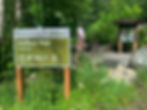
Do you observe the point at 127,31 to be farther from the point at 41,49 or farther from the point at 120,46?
the point at 41,49

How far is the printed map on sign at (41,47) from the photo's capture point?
489 cm

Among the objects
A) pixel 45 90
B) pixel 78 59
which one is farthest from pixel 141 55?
pixel 45 90

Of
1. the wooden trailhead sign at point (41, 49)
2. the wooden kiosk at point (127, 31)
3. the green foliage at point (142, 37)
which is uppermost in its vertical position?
the wooden trailhead sign at point (41, 49)

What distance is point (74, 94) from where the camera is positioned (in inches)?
195

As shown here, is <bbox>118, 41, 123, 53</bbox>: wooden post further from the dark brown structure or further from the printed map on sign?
the printed map on sign

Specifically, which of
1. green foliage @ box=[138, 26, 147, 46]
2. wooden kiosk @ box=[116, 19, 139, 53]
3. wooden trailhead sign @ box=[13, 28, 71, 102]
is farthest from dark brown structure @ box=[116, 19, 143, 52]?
wooden trailhead sign @ box=[13, 28, 71, 102]

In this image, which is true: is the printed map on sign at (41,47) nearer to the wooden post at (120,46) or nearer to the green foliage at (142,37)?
the wooden post at (120,46)

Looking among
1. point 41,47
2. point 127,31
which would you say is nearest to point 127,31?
point 127,31

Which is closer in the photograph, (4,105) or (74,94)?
(4,105)

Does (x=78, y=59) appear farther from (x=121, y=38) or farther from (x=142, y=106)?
(x=121, y=38)

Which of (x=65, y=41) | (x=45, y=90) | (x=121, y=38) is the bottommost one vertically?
(x=121, y=38)

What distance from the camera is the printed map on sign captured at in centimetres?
489

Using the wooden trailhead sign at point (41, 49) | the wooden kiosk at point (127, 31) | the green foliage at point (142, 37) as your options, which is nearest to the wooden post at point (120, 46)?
the wooden kiosk at point (127, 31)

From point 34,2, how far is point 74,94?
7967 millimetres
